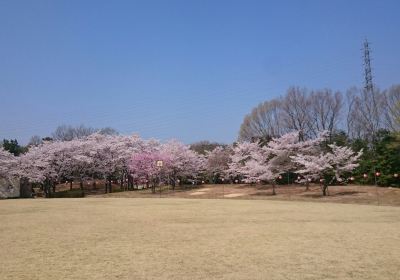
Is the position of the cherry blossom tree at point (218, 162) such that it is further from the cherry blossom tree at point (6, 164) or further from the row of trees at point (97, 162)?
the cherry blossom tree at point (6, 164)

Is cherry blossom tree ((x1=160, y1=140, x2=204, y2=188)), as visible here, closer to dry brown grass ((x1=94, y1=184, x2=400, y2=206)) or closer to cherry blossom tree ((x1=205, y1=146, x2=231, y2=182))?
cherry blossom tree ((x1=205, y1=146, x2=231, y2=182))

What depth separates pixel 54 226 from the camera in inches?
589

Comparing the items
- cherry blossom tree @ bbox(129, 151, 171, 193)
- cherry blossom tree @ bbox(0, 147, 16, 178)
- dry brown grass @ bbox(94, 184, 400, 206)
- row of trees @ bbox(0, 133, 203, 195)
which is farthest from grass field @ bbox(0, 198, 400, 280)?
cherry blossom tree @ bbox(0, 147, 16, 178)

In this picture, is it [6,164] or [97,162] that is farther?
[97,162]

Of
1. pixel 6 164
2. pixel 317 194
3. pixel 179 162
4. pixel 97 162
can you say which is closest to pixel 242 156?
pixel 179 162

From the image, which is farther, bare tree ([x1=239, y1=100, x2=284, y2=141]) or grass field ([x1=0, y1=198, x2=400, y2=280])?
bare tree ([x1=239, y1=100, x2=284, y2=141])

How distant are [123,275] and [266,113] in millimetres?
53734

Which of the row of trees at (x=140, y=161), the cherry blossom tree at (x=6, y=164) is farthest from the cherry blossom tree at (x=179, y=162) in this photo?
the cherry blossom tree at (x=6, y=164)

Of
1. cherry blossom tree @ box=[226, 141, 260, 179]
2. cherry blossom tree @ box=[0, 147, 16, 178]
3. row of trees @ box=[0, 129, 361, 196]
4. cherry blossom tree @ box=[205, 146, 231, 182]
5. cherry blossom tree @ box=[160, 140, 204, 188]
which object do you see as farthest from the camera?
cherry blossom tree @ box=[205, 146, 231, 182]

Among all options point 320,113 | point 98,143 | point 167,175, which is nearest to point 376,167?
point 320,113

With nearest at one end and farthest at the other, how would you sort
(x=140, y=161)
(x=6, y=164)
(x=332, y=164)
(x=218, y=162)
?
(x=332, y=164)
(x=6, y=164)
(x=140, y=161)
(x=218, y=162)

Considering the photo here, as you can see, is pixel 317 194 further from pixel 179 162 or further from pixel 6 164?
pixel 6 164

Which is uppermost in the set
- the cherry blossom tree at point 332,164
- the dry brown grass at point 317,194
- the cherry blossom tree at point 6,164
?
the cherry blossom tree at point 6,164

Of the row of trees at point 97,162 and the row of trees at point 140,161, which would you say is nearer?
the row of trees at point 140,161
